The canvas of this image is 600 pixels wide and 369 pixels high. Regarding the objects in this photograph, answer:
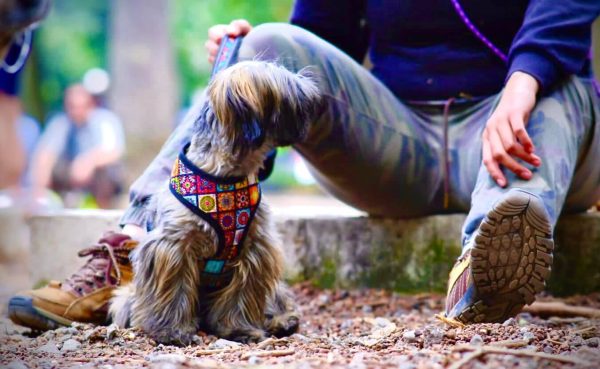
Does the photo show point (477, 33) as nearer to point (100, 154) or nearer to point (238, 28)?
point (238, 28)

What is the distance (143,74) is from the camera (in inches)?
523

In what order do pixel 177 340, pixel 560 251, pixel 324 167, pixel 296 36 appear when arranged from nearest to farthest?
pixel 177 340
pixel 296 36
pixel 324 167
pixel 560 251

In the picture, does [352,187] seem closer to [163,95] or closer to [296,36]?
[296,36]

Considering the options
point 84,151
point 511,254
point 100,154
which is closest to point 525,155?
point 511,254

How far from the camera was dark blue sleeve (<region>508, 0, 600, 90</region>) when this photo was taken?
3.36 meters

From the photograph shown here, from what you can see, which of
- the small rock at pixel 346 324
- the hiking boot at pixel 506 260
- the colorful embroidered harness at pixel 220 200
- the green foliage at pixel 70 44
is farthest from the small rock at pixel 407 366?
the green foliage at pixel 70 44

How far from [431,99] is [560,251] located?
0.97 meters

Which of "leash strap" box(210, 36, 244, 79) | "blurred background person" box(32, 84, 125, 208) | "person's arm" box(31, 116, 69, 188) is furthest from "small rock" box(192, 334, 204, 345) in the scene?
"person's arm" box(31, 116, 69, 188)

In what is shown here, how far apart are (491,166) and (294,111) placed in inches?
29.9

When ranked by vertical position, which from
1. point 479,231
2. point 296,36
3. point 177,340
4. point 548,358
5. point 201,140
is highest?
point 296,36

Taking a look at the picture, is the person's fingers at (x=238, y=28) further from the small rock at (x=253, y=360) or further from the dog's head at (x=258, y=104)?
the small rock at (x=253, y=360)

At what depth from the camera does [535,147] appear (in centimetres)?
319

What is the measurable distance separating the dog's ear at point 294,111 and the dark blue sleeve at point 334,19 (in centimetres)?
107

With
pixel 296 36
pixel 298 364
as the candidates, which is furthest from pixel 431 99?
pixel 298 364
